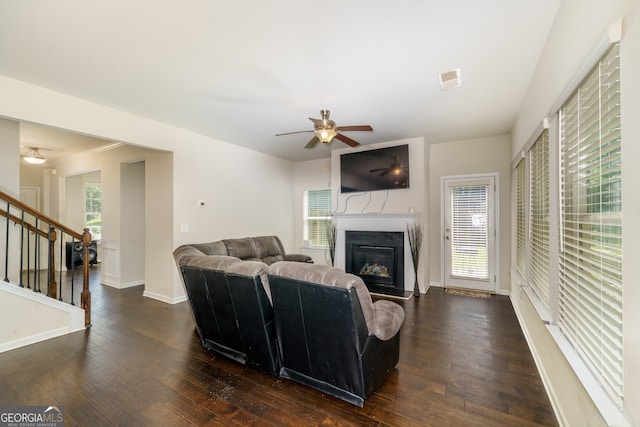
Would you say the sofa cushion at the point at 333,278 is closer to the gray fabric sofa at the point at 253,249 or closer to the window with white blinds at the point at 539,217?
the window with white blinds at the point at 539,217

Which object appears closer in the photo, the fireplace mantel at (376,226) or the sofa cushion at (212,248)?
the sofa cushion at (212,248)

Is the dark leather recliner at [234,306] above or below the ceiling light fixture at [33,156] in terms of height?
below

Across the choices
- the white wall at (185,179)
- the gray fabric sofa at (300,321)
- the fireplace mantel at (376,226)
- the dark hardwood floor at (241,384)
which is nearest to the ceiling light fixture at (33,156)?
the white wall at (185,179)

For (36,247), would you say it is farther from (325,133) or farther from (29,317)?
(325,133)

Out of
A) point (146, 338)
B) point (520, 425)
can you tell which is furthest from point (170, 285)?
point (520, 425)

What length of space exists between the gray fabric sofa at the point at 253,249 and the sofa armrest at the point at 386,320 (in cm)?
283

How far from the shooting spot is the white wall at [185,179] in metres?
3.06

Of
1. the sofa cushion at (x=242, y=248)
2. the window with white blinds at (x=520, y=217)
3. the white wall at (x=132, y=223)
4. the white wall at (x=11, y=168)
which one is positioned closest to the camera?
the window with white blinds at (x=520, y=217)

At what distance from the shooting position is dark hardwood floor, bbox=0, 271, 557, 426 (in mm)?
1866

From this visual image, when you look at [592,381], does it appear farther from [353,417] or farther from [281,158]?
[281,158]

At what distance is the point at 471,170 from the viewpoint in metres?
4.94

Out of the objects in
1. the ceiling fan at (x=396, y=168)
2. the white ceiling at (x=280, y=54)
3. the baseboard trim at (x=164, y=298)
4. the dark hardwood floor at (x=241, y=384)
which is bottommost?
the dark hardwood floor at (x=241, y=384)

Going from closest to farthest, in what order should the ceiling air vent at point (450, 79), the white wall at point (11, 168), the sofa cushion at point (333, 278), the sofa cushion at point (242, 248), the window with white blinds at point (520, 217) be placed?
the sofa cushion at point (333, 278) → the ceiling air vent at point (450, 79) → the window with white blinds at point (520, 217) → the white wall at point (11, 168) → the sofa cushion at point (242, 248)

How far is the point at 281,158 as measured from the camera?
639 cm
